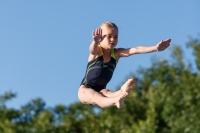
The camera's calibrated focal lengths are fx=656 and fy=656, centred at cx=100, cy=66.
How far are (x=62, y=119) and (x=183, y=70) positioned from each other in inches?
323

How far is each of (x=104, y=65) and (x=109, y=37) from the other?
1.97 ft

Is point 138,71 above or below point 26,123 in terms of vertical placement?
above

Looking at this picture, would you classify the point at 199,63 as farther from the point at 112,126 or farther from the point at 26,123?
the point at 26,123

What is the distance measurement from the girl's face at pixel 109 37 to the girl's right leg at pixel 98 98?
0.92 meters

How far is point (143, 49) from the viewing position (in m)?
12.1

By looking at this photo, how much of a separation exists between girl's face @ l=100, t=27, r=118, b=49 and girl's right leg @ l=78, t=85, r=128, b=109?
92cm

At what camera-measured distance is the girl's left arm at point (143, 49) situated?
1190cm

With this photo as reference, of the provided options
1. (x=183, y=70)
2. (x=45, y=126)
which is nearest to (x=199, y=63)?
(x=183, y=70)

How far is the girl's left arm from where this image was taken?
39.0ft

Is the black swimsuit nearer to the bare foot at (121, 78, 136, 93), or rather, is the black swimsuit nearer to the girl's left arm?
the girl's left arm

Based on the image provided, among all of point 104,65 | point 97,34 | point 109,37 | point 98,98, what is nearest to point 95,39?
point 97,34

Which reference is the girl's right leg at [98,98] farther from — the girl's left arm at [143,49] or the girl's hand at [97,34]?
the girl's hand at [97,34]

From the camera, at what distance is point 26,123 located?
131 feet

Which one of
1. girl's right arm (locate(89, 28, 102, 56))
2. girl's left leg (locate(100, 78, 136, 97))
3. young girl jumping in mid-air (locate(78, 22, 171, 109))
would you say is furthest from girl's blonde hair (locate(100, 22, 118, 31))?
girl's left leg (locate(100, 78, 136, 97))
